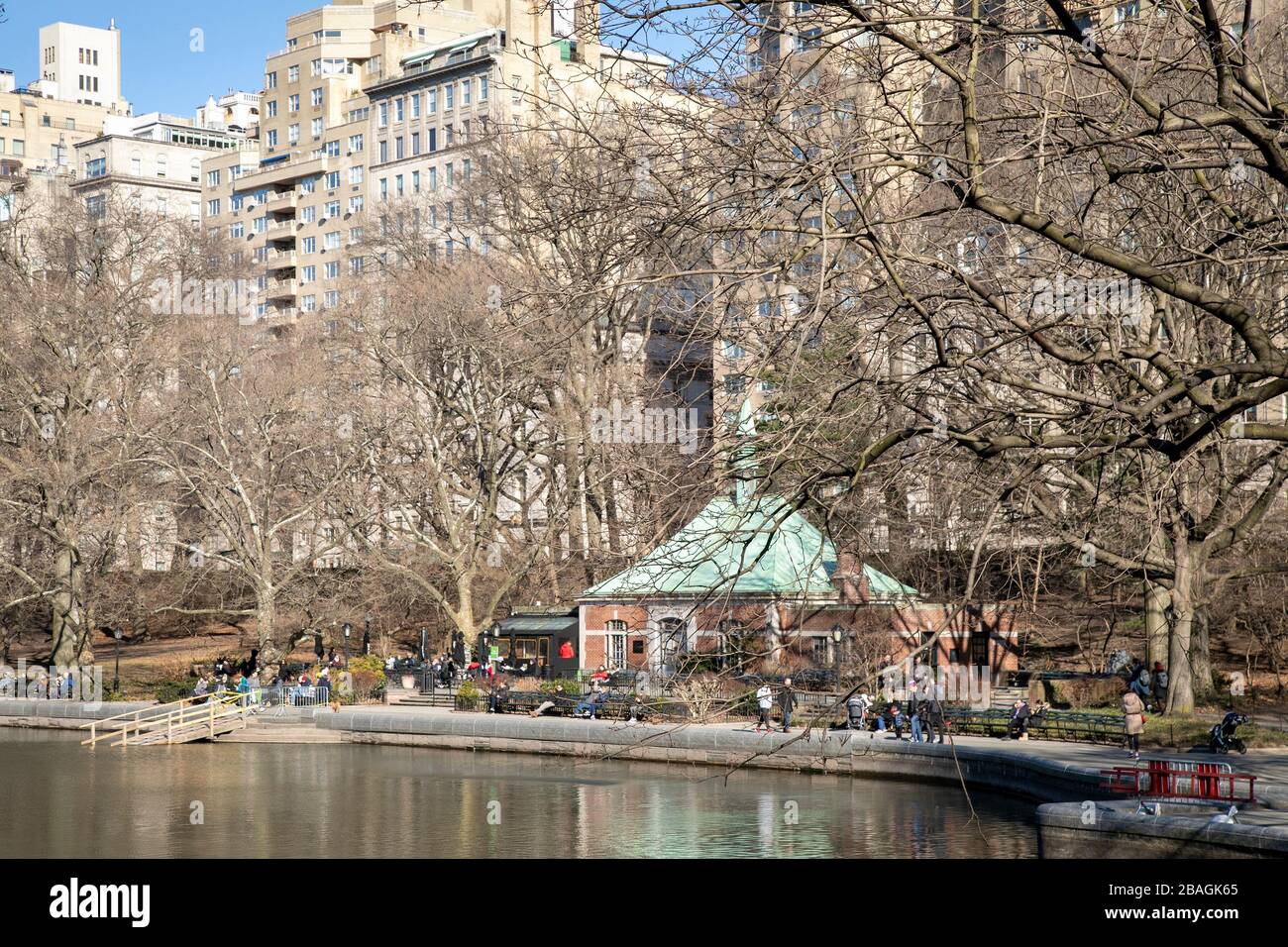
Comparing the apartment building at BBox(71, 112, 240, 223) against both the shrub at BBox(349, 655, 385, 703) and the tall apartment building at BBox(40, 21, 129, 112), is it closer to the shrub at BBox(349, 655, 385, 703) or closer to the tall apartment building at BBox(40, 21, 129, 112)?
the tall apartment building at BBox(40, 21, 129, 112)

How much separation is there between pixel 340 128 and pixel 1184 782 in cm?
9973

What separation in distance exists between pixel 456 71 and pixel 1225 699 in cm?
7353

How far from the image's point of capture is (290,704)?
149 ft

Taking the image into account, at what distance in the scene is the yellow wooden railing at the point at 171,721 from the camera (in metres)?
42.0

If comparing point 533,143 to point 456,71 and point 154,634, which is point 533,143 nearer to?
point 154,634

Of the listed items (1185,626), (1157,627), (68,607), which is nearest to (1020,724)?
(1185,626)

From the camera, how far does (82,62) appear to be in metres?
161

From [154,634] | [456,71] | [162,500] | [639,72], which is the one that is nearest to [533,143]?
[162,500]

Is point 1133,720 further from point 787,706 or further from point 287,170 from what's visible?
point 287,170

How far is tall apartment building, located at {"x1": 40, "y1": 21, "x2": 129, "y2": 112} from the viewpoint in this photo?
158750 mm

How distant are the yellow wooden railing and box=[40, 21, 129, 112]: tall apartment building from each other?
126232 millimetres

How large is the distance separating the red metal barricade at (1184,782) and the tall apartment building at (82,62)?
15098 centimetres

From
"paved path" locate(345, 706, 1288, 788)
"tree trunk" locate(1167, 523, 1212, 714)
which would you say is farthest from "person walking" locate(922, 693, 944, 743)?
"tree trunk" locate(1167, 523, 1212, 714)

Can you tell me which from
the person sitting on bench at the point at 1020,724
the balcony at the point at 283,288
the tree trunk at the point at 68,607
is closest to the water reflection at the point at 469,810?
the person sitting on bench at the point at 1020,724
